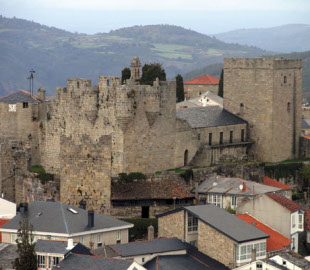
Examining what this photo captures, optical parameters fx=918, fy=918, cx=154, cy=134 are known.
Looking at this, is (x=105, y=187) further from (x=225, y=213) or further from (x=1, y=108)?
(x=1, y=108)

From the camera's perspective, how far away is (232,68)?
79.4 m

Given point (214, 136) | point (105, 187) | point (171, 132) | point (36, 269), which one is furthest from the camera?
point (214, 136)

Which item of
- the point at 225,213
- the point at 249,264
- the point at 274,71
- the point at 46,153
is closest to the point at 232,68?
the point at 274,71

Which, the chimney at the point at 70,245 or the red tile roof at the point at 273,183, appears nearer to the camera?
the chimney at the point at 70,245

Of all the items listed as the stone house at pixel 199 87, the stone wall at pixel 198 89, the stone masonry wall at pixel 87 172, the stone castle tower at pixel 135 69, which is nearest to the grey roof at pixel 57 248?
the stone masonry wall at pixel 87 172

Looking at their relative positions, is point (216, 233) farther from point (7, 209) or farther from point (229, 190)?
point (7, 209)

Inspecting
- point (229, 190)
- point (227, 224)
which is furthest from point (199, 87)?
point (227, 224)

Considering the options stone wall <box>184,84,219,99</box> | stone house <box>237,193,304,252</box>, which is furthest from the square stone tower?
stone wall <box>184,84,219,99</box>

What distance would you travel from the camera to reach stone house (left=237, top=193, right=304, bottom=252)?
62000 mm

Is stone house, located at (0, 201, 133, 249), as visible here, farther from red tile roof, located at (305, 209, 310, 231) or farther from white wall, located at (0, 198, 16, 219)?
red tile roof, located at (305, 209, 310, 231)

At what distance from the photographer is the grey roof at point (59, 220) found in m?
56.9

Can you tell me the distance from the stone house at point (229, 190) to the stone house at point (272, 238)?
10.9ft

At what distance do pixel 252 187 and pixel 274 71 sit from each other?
1381 centimetres

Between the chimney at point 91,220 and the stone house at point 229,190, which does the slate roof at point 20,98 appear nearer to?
the stone house at point 229,190
